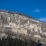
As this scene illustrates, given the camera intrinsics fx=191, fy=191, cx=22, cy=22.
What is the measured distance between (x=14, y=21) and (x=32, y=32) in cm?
1696

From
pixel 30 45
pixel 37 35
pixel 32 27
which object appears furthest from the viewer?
→ pixel 32 27

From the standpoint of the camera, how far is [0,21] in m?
130

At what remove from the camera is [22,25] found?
13338 centimetres

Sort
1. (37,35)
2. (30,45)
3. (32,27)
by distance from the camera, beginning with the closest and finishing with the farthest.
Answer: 1. (30,45)
2. (37,35)
3. (32,27)

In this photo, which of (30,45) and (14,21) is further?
(14,21)

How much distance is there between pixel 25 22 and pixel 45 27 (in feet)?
51.0

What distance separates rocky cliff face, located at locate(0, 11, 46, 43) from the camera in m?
126

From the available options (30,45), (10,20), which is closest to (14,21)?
(10,20)

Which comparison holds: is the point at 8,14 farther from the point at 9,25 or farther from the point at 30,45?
the point at 30,45

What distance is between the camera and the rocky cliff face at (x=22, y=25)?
126 metres

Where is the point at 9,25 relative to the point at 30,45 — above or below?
above

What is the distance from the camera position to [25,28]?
13150 cm

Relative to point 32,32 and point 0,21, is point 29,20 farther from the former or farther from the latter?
point 0,21

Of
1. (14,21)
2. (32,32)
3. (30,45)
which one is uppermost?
(14,21)
